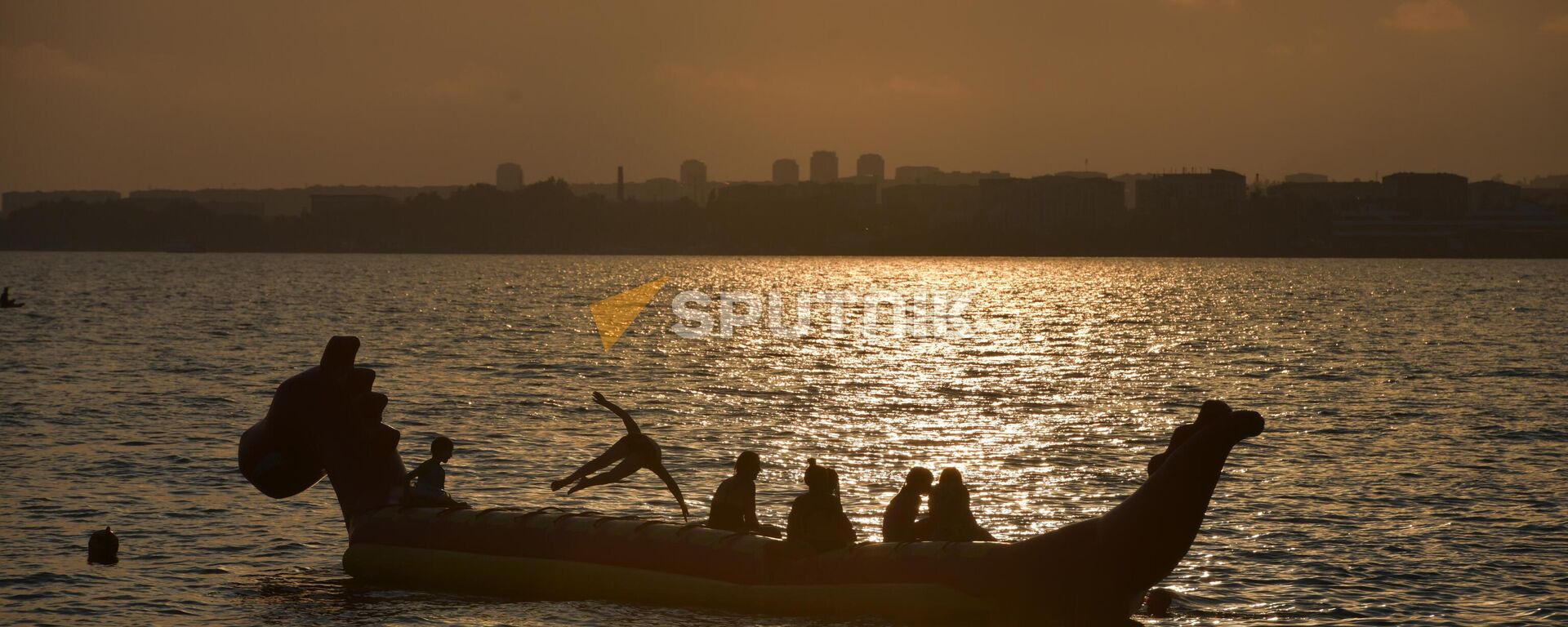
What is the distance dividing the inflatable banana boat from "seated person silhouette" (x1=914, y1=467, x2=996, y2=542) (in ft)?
2.32

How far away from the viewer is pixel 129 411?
43.7 m

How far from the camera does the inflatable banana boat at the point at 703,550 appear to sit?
17.4 meters

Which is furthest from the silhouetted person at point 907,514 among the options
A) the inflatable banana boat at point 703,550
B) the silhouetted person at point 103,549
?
the silhouetted person at point 103,549

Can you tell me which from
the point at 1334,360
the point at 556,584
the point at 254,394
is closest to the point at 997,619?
the point at 556,584

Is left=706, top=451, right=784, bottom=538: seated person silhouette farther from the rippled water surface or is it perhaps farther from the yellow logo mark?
the yellow logo mark

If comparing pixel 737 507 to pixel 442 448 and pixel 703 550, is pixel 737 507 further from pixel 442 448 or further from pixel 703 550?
pixel 442 448

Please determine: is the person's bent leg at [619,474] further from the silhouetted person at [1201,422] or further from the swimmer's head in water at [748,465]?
the silhouetted person at [1201,422]

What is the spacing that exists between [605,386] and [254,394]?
465 inches

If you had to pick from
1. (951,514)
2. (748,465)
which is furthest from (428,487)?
(951,514)

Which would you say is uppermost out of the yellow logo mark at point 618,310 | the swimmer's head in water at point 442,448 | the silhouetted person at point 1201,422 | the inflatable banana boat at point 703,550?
the silhouetted person at point 1201,422

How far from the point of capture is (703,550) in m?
19.7

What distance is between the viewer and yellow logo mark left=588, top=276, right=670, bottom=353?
95.2 meters

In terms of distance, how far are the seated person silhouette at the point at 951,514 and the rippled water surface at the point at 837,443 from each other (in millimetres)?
2044

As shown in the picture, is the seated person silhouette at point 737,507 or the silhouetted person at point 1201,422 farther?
the seated person silhouette at point 737,507
